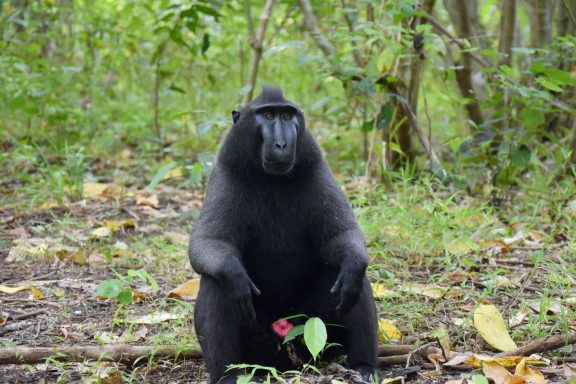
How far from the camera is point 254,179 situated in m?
3.97

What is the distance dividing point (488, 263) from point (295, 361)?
1.96 m

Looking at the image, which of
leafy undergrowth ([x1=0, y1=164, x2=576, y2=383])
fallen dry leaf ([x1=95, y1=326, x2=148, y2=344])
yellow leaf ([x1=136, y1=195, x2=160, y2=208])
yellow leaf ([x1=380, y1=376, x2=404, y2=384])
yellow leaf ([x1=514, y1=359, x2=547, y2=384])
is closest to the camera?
yellow leaf ([x1=514, y1=359, x2=547, y2=384])

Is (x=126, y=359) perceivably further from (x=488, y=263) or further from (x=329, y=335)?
(x=488, y=263)

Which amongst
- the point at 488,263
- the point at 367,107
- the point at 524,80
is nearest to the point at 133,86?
the point at 367,107

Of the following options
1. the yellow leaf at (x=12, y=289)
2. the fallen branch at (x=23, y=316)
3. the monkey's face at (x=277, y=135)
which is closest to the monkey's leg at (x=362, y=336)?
the monkey's face at (x=277, y=135)

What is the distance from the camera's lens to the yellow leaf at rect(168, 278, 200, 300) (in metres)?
4.84

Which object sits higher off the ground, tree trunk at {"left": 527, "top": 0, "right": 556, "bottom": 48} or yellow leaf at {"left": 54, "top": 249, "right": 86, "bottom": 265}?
tree trunk at {"left": 527, "top": 0, "right": 556, "bottom": 48}

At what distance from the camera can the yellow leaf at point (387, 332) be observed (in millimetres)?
4156

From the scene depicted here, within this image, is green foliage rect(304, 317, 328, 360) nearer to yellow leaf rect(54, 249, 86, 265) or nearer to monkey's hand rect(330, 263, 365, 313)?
monkey's hand rect(330, 263, 365, 313)

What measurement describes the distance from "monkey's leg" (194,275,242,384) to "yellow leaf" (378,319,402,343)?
0.87 m

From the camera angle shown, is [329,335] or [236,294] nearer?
[236,294]

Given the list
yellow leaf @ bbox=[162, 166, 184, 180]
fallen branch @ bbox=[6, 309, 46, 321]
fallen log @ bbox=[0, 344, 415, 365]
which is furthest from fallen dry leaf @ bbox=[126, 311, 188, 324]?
yellow leaf @ bbox=[162, 166, 184, 180]

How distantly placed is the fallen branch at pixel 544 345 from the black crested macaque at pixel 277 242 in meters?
0.69

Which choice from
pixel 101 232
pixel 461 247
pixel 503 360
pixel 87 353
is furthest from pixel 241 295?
pixel 101 232
